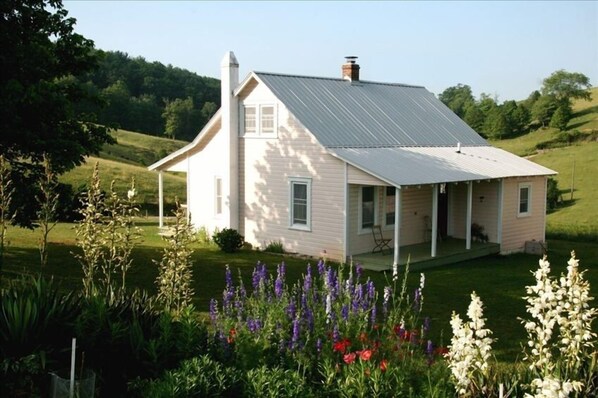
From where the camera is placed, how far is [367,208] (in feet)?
70.5

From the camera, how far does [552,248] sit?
2628cm

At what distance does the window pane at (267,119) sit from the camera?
2264 centimetres

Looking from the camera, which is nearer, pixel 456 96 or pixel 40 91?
pixel 40 91

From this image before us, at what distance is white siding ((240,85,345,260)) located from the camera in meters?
20.8

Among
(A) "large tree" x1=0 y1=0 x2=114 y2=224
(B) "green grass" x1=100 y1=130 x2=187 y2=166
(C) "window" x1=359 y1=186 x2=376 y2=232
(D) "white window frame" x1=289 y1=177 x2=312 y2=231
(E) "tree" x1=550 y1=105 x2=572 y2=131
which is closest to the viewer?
(A) "large tree" x1=0 y1=0 x2=114 y2=224

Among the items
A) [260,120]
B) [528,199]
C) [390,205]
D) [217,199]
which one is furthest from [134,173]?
[528,199]

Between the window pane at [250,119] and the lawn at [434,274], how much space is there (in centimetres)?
412

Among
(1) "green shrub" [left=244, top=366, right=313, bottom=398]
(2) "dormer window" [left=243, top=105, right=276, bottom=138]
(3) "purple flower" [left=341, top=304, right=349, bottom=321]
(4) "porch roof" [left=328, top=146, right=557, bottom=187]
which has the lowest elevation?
(1) "green shrub" [left=244, top=366, right=313, bottom=398]

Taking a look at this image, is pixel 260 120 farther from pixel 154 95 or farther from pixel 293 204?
pixel 154 95

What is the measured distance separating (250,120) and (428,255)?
7431 millimetres

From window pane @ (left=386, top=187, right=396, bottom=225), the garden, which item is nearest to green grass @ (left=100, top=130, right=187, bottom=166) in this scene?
window pane @ (left=386, top=187, right=396, bottom=225)

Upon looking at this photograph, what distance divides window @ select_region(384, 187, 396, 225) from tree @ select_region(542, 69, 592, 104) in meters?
70.7

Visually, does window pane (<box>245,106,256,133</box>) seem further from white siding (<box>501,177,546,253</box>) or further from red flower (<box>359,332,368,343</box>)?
red flower (<box>359,332,368,343</box>)

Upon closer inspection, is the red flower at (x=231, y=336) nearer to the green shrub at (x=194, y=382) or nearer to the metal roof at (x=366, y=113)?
the green shrub at (x=194, y=382)
